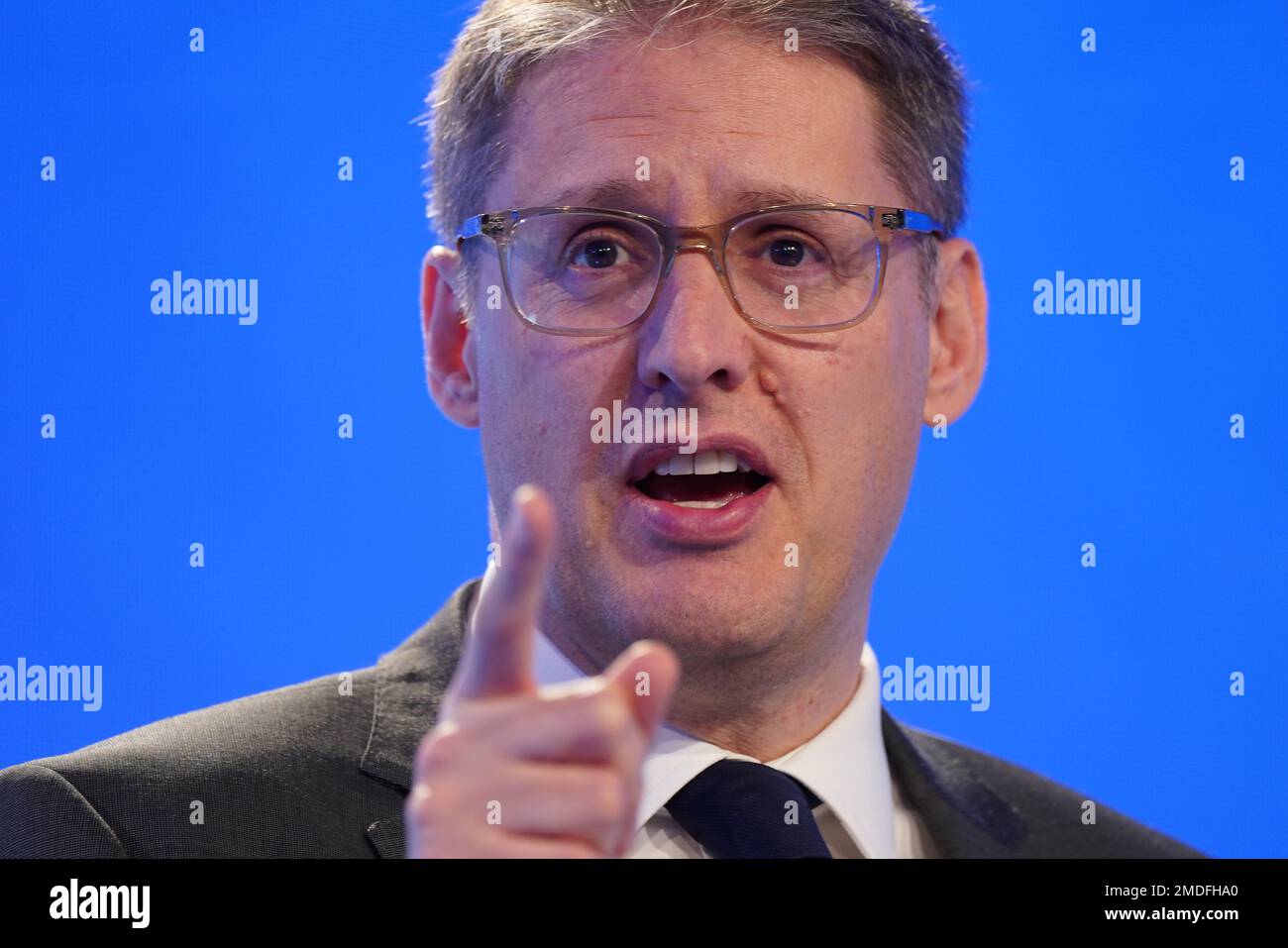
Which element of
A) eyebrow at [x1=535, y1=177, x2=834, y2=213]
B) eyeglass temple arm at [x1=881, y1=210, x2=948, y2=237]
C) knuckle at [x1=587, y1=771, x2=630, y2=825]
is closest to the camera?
knuckle at [x1=587, y1=771, x2=630, y2=825]

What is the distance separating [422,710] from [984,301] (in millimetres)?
1028

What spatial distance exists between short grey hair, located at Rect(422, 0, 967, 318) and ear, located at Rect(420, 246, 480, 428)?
0.04 metres

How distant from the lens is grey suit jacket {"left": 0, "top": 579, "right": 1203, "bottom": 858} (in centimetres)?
176

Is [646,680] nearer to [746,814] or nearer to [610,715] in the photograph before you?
[610,715]

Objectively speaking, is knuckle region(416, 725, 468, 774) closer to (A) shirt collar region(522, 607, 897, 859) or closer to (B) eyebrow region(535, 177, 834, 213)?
(A) shirt collar region(522, 607, 897, 859)

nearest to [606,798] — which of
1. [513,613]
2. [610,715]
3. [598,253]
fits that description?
[610,715]

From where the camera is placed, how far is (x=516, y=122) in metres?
1.98

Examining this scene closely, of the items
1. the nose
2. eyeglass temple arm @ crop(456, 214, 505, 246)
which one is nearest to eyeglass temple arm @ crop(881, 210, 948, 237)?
the nose

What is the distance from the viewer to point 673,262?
1811 mm

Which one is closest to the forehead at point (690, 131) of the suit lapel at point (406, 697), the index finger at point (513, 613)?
the suit lapel at point (406, 697)

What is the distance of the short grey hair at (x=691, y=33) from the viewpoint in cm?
194

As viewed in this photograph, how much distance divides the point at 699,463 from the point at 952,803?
28.9 inches
